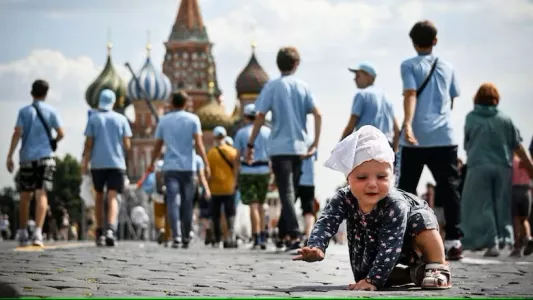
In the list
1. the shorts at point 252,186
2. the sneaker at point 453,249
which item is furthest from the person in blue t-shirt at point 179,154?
the sneaker at point 453,249

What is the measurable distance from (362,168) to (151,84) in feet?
419

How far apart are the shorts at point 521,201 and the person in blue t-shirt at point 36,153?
17.4ft

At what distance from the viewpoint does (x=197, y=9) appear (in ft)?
494

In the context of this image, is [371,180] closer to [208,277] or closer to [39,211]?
[208,277]

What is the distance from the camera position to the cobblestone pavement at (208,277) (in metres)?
6.88

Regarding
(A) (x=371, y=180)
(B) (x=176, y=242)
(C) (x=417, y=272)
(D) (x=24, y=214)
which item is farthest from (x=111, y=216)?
(A) (x=371, y=180)

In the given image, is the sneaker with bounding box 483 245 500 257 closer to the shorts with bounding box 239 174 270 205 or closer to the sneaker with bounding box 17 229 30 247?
the shorts with bounding box 239 174 270 205

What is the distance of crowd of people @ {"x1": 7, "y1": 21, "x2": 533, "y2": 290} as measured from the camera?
7.11 meters

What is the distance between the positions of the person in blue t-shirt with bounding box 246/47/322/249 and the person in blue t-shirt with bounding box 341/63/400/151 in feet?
2.51

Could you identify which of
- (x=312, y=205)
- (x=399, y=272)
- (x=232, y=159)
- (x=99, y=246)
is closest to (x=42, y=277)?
(x=399, y=272)

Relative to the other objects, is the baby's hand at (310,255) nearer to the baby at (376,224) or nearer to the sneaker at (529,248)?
the baby at (376,224)

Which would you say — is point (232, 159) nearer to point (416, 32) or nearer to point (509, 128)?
point (509, 128)

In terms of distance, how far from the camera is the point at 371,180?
275 inches

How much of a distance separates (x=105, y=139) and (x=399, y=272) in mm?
8744
